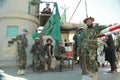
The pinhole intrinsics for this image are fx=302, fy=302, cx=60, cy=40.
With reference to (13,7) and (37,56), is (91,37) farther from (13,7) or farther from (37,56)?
(13,7)

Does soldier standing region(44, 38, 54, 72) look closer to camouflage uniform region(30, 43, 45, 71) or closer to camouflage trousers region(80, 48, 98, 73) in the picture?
camouflage uniform region(30, 43, 45, 71)

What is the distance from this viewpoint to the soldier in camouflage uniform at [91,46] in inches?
317

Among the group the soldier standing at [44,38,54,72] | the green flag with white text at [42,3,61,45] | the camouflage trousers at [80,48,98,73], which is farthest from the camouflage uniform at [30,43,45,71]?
the camouflage trousers at [80,48,98,73]

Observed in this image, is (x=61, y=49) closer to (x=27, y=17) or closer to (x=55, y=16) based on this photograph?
(x=55, y=16)

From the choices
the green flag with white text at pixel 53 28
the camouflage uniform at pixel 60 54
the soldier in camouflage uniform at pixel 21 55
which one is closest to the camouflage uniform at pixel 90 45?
the soldier in camouflage uniform at pixel 21 55

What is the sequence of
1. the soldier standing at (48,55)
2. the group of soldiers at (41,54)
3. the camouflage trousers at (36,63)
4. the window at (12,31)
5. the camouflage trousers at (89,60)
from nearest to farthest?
the camouflage trousers at (89,60), the group of soldiers at (41,54), the camouflage trousers at (36,63), the soldier standing at (48,55), the window at (12,31)

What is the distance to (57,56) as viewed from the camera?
41.8 feet

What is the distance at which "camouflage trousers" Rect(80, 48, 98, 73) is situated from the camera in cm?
805

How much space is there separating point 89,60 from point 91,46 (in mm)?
392

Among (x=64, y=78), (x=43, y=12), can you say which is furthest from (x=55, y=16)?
(x=64, y=78)

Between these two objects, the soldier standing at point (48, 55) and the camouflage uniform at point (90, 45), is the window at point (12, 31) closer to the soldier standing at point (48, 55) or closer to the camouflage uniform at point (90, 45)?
the soldier standing at point (48, 55)

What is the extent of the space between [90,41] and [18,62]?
15.0ft

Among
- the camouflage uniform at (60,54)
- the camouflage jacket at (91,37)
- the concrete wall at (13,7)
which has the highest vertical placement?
the concrete wall at (13,7)

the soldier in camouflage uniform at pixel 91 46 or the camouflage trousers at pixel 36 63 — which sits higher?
the soldier in camouflage uniform at pixel 91 46
